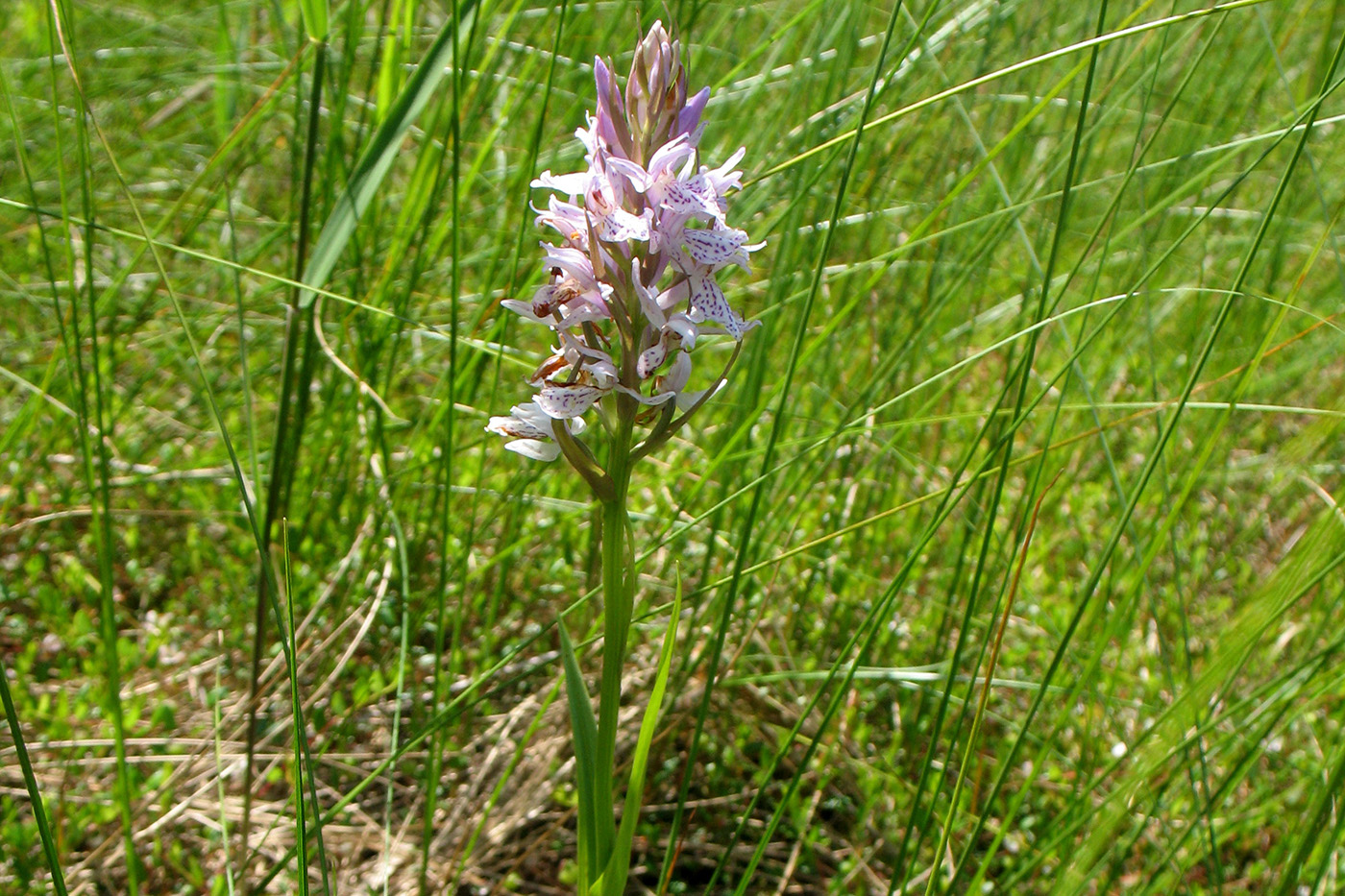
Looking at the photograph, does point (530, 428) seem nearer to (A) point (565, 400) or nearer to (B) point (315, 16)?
(A) point (565, 400)

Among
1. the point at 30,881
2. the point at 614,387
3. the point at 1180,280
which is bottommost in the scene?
the point at 30,881

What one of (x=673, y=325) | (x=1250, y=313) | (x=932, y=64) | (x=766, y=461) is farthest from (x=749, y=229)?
(x=1250, y=313)

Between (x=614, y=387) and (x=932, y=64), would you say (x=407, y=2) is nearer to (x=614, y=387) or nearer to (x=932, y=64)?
(x=614, y=387)

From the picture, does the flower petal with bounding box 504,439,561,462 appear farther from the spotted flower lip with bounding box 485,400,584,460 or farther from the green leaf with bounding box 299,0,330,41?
the green leaf with bounding box 299,0,330,41

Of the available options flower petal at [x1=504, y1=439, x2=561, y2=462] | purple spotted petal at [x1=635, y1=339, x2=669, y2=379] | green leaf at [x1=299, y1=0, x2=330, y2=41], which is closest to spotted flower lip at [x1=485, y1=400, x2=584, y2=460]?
flower petal at [x1=504, y1=439, x2=561, y2=462]

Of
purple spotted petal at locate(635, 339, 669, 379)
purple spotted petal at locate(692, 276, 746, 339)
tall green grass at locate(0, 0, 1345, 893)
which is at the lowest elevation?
tall green grass at locate(0, 0, 1345, 893)

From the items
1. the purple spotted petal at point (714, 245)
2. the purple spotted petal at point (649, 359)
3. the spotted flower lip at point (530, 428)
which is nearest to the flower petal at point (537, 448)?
the spotted flower lip at point (530, 428)

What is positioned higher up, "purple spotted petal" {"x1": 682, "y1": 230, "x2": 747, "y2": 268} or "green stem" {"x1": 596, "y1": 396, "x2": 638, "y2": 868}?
"purple spotted petal" {"x1": 682, "y1": 230, "x2": 747, "y2": 268}
